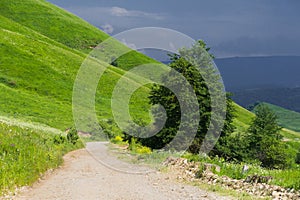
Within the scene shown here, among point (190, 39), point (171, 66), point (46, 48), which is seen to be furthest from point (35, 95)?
point (190, 39)

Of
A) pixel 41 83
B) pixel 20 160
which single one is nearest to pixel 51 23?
pixel 41 83

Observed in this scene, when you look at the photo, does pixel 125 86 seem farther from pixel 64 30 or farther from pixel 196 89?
pixel 64 30

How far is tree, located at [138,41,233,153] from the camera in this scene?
90.3 feet

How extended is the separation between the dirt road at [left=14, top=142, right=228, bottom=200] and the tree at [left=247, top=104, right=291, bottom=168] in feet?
146

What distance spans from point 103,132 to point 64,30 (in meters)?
93.6

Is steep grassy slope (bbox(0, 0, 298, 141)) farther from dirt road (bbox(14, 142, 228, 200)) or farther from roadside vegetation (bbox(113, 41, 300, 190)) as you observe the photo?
dirt road (bbox(14, 142, 228, 200))

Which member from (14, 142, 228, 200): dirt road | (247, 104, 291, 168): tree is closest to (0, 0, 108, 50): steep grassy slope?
(247, 104, 291, 168): tree

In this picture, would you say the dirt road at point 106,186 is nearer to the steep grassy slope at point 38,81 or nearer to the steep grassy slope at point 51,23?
the steep grassy slope at point 38,81

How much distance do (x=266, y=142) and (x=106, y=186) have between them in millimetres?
56914

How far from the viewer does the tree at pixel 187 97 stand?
1084 inches

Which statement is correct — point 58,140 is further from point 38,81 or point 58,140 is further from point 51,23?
point 51,23

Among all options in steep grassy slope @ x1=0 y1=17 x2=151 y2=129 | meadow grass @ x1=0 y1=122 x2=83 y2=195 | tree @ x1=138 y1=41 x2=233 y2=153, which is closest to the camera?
meadow grass @ x1=0 y1=122 x2=83 y2=195

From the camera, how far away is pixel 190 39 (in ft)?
64.3

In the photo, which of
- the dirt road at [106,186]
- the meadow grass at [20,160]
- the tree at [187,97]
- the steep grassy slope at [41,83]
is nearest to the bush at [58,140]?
the meadow grass at [20,160]
